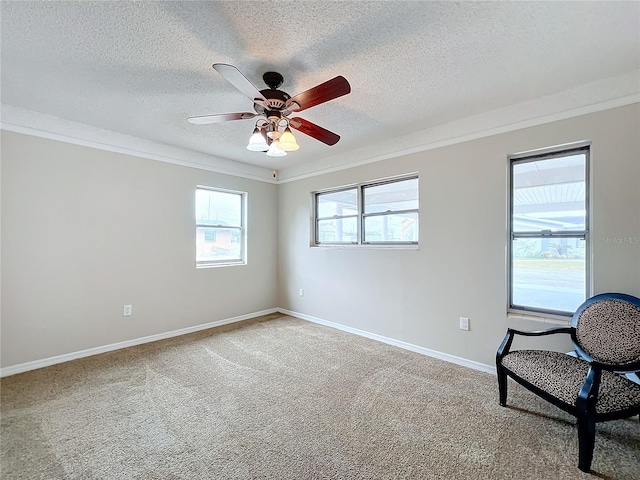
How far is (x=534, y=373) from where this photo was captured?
6.29 ft

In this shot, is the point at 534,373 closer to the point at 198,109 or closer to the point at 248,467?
the point at 248,467

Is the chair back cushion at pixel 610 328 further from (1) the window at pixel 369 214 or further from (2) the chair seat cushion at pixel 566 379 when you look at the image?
(1) the window at pixel 369 214

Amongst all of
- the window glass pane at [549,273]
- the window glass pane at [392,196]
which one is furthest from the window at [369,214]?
the window glass pane at [549,273]

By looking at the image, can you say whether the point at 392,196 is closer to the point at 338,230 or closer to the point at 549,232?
the point at 338,230

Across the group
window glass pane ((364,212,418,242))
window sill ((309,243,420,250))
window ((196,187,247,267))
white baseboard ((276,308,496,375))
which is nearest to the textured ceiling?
window glass pane ((364,212,418,242))

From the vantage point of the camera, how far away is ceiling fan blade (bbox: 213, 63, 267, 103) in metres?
1.53

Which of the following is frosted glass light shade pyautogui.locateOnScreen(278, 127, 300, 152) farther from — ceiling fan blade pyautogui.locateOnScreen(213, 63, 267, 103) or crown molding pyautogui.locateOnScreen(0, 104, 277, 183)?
crown molding pyautogui.locateOnScreen(0, 104, 277, 183)

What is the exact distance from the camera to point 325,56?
193 cm

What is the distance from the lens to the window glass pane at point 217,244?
419cm

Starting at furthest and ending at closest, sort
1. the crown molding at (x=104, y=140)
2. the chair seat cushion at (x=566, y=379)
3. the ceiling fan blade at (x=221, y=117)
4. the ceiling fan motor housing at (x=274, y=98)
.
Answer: the crown molding at (x=104, y=140) → the ceiling fan blade at (x=221, y=117) → the ceiling fan motor housing at (x=274, y=98) → the chair seat cushion at (x=566, y=379)

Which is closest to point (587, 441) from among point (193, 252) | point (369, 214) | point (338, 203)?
point (369, 214)

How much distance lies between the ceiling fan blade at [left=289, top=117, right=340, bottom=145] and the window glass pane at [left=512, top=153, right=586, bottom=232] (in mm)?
1827

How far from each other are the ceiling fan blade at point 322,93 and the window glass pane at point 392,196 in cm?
198

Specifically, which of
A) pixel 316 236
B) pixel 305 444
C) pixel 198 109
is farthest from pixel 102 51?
pixel 316 236
